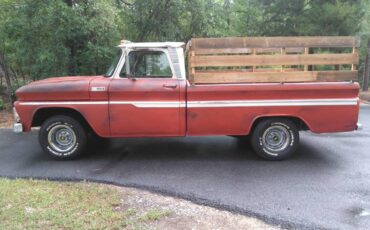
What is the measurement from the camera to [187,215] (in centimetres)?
447

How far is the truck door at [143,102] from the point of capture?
6.44 metres

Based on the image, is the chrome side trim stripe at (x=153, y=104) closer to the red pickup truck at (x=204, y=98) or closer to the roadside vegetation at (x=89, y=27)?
the red pickup truck at (x=204, y=98)

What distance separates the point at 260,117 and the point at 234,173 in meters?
1.10

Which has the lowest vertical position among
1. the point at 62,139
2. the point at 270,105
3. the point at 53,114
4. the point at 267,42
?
the point at 62,139

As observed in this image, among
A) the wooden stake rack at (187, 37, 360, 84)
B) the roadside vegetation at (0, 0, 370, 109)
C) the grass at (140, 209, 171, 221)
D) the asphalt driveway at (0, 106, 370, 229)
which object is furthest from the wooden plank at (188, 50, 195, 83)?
the roadside vegetation at (0, 0, 370, 109)

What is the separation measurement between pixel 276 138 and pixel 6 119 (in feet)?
24.3

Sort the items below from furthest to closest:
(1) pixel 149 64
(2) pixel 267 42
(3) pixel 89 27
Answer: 1. (3) pixel 89 27
2. (1) pixel 149 64
3. (2) pixel 267 42

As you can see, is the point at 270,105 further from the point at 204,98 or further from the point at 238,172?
the point at 238,172

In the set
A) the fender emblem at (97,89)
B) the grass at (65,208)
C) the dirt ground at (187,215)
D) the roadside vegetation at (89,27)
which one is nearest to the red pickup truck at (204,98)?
the fender emblem at (97,89)

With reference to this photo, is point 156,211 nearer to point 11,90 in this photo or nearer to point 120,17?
point 120,17

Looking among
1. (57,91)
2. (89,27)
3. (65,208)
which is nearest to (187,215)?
(65,208)

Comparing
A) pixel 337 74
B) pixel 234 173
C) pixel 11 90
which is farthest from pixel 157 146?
pixel 11 90

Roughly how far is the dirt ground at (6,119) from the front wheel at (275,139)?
6279mm

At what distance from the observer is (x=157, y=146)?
7637mm
